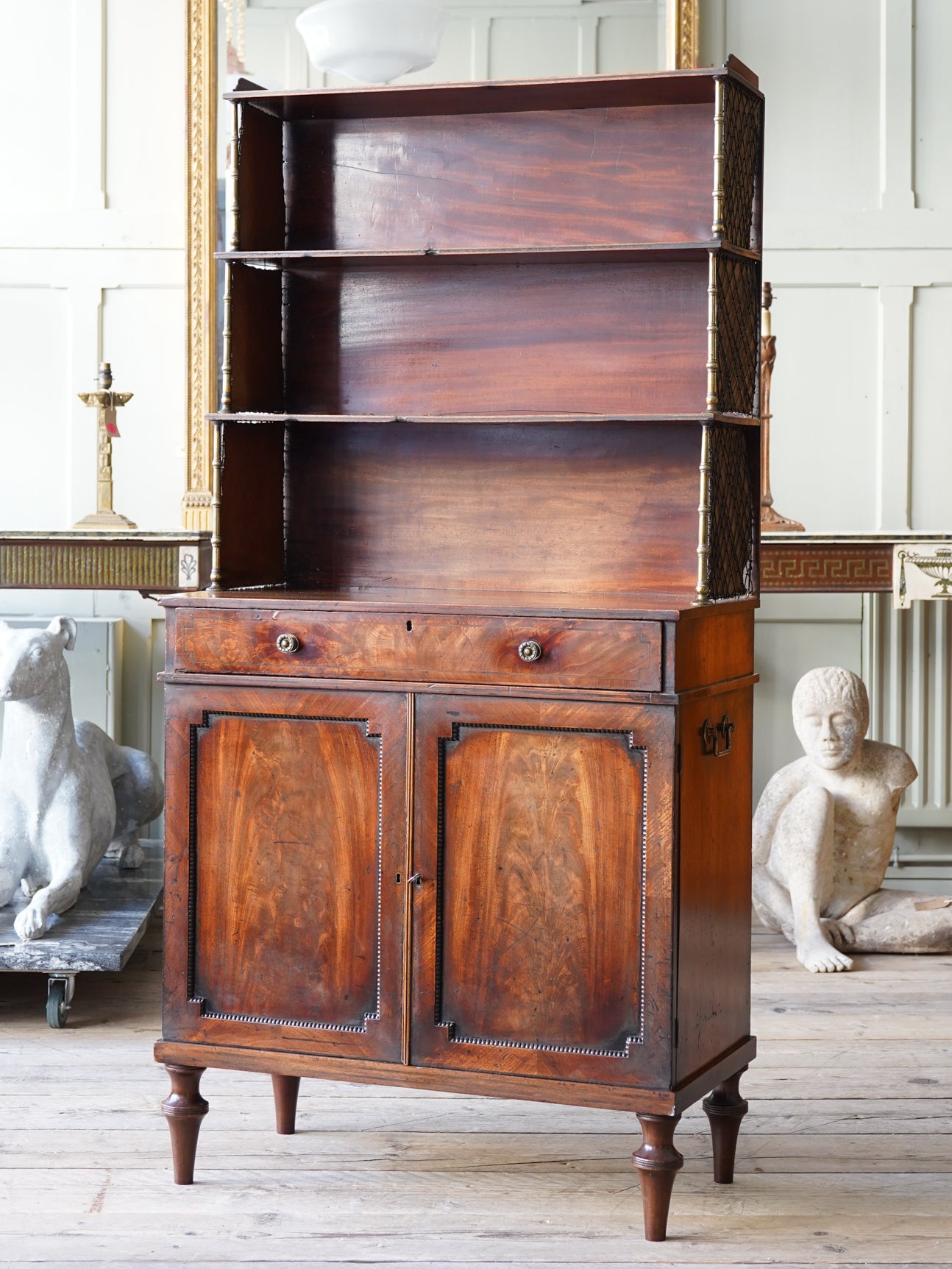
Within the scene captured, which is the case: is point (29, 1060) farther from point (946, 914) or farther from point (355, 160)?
point (946, 914)

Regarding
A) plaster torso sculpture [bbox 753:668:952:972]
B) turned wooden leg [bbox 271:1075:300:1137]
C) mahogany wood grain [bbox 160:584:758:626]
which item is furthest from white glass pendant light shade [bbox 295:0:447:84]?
turned wooden leg [bbox 271:1075:300:1137]

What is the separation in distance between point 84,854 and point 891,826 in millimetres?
2108

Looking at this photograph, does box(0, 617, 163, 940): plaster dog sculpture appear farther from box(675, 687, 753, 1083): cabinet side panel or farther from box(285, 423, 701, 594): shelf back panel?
box(675, 687, 753, 1083): cabinet side panel

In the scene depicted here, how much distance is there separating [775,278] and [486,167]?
1793mm

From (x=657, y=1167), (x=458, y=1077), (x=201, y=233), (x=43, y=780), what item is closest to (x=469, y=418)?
(x=458, y=1077)

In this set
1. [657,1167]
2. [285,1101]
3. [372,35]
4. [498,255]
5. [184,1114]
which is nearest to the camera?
[657,1167]

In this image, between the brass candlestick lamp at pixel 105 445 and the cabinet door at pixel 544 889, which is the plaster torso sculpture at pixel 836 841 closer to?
the cabinet door at pixel 544 889

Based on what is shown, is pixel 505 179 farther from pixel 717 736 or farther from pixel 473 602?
pixel 717 736

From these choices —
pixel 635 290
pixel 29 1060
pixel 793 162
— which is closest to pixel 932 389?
pixel 793 162

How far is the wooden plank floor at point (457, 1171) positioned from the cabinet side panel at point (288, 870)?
1.06 feet

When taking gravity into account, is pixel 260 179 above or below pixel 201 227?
below

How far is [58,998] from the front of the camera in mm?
3373

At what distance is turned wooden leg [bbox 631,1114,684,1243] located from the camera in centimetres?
232

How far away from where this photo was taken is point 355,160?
3000 mm
